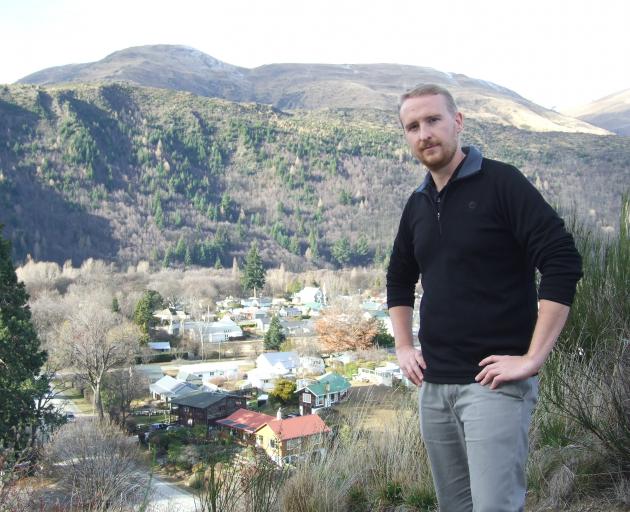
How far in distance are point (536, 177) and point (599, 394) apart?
7585 centimetres

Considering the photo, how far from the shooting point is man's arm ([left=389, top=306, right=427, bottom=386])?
73.2 inches

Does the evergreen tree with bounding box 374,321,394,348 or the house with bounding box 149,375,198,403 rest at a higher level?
the house with bounding box 149,375,198,403

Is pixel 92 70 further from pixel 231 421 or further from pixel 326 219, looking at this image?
pixel 231 421

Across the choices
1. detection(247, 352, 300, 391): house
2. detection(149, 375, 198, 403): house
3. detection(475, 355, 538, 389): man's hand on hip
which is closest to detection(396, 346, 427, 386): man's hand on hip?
detection(475, 355, 538, 389): man's hand on hip

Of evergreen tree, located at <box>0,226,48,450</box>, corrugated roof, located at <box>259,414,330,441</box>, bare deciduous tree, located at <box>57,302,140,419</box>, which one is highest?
corrugated roof, located at <box>259,414,330,441</box>

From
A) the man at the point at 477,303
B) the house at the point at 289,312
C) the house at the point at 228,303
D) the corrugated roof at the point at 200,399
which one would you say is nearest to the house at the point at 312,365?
the corrugated roof at the point at 200,399

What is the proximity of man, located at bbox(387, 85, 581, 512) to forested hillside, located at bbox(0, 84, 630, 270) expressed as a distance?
63155 millimetres

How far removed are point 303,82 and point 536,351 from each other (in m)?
181

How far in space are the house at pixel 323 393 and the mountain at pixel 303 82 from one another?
364ft

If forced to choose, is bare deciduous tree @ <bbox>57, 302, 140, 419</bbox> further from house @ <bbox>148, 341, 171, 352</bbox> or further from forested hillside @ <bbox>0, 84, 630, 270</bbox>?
forested hillside @ <bbox>0, 84, 630, 270</bbox>

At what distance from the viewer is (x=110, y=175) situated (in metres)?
89.1

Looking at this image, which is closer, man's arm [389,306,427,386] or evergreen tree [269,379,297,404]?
man's arm [389,306,427,386]

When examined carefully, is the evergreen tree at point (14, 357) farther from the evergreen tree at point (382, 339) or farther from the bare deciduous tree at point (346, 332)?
the evergreen tree at point (382, 339)

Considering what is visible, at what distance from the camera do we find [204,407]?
57.0 feet
